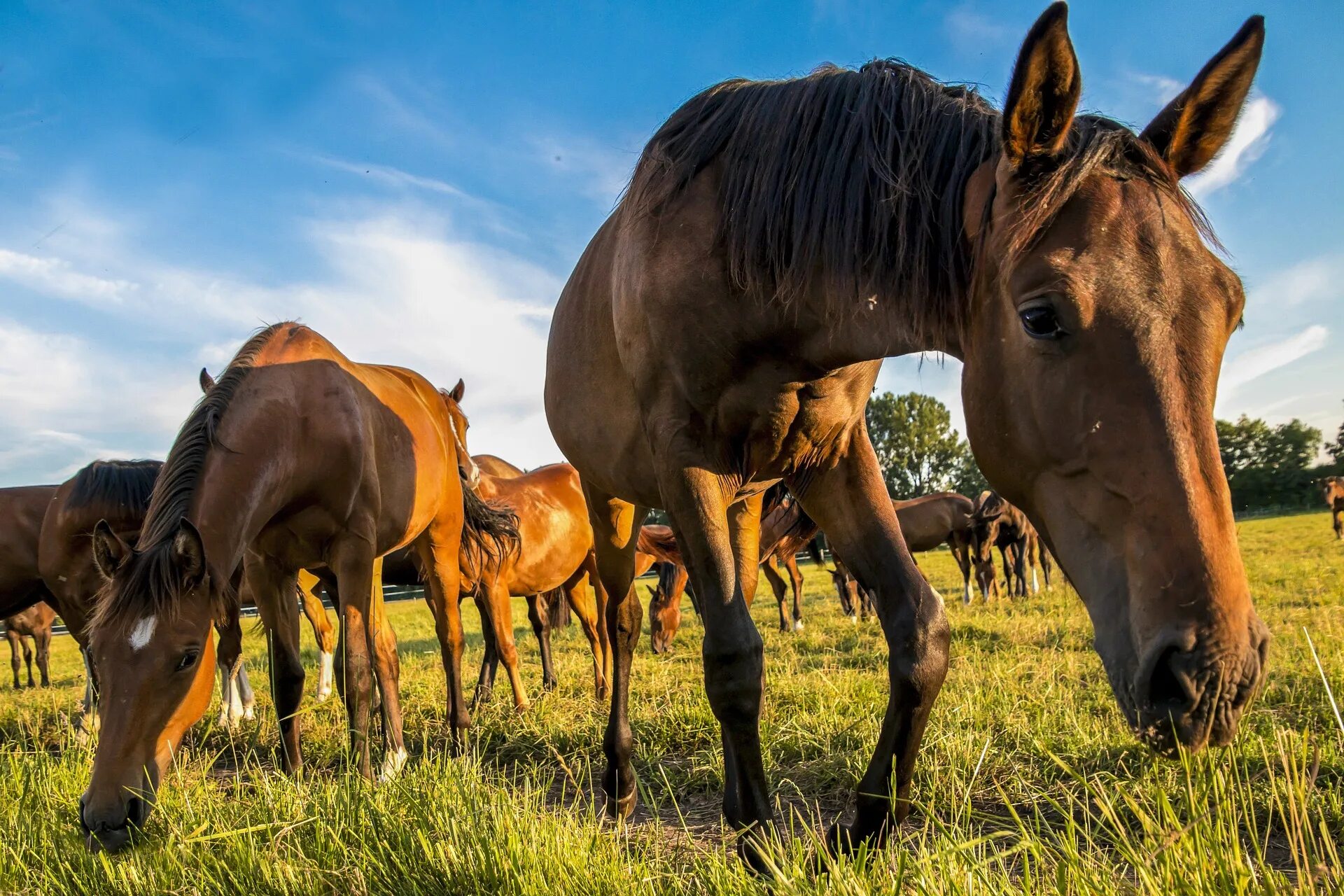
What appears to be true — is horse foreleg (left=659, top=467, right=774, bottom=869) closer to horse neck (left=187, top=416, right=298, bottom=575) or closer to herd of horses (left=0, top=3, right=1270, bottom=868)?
herd of horses (left=0, top=3, right=1270, bottom=868)

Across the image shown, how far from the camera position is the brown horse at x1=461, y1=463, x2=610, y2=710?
7445 mm

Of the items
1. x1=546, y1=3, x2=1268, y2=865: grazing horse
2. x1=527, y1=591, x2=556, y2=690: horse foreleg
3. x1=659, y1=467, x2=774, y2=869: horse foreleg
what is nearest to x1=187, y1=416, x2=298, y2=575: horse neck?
x1=546, y1=3, x2=1268, y2=865: grazing horse

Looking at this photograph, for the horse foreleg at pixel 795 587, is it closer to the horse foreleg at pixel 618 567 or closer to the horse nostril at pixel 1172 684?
the horse foreleg at pixel 618 567

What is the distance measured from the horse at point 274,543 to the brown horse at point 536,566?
4.95ft

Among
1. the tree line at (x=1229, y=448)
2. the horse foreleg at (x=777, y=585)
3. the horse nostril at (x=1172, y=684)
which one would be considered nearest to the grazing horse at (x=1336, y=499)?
the tree line at (x=1229, y=448)

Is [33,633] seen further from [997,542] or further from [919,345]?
[997,542]

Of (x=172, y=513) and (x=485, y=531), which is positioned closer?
(x=172, y=513)

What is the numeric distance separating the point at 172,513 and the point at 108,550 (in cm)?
27

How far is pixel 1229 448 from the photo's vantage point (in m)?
21.5

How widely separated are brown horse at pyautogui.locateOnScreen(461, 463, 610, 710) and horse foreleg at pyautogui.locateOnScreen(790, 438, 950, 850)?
4136mm

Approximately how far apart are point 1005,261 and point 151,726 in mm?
3305

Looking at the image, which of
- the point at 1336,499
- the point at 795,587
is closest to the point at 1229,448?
the point at 1336,499

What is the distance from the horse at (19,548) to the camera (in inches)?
286

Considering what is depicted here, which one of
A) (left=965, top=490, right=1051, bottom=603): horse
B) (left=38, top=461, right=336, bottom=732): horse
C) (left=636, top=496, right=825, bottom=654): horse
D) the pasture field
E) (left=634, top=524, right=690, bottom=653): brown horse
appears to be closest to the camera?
the pasture field
